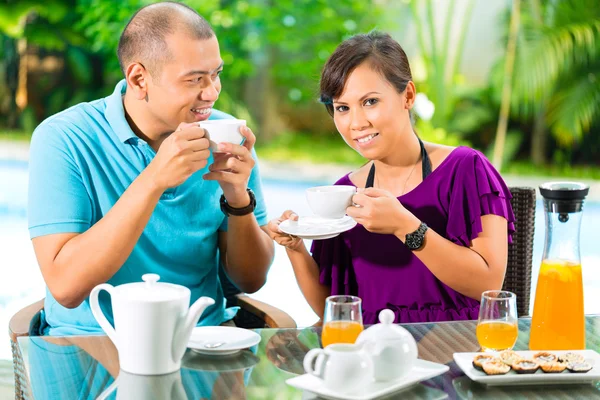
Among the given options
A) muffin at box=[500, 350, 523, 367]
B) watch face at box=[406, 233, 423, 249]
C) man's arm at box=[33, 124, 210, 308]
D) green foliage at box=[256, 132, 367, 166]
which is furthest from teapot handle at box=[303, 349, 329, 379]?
green foliage at box=[256, 132, 367, 166]

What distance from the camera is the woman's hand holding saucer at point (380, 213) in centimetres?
188

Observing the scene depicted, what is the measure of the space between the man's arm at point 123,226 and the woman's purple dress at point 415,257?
0.49 meters

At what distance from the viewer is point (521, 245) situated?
232cm

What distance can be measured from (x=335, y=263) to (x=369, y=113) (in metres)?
0.41

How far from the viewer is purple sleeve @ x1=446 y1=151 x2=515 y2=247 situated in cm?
211

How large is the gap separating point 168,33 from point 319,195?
2.06 feet

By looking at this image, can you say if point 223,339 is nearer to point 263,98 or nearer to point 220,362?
point 220,362

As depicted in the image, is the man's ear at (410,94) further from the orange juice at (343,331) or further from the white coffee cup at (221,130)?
the orange juice at (343,331)

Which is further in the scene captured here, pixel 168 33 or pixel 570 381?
pixel 168 33

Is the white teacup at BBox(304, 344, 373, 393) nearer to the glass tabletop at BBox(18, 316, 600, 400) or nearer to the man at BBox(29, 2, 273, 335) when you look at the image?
the glass tabletop at BBox(18, 316, 600, 400)

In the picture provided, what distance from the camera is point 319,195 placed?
73.7 inches

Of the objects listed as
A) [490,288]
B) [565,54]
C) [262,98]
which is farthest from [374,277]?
[262,98]

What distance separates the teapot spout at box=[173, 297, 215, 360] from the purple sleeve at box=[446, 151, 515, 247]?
0.81 meters

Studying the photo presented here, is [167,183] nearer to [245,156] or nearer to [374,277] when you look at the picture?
[245,156]
